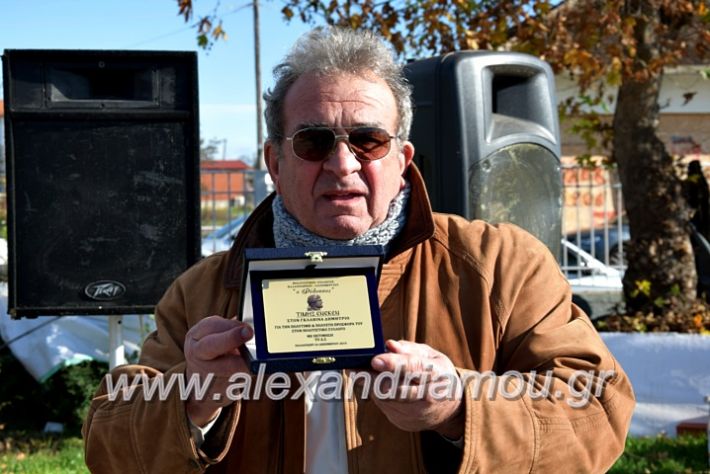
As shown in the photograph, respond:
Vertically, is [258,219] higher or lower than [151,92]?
lower

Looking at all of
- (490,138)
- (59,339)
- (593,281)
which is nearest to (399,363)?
(490,138)

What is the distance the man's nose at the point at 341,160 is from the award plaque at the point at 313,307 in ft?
1.32

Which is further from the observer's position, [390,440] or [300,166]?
[300,166]

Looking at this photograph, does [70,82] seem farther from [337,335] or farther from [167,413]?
[337,335]

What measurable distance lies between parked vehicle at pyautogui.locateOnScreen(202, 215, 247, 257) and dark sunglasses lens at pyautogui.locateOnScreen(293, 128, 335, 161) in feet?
19.2

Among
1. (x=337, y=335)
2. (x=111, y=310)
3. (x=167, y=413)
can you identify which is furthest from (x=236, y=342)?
(x=111, y=310)

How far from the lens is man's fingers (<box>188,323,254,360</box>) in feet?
5.35

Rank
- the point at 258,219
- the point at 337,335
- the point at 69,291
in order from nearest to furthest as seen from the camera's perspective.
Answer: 1. the point at 337,335
2. the point at 258,219
3. the point at 69,291

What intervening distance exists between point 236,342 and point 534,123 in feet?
8.53

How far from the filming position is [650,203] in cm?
680

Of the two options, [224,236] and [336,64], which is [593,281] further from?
[336,64]

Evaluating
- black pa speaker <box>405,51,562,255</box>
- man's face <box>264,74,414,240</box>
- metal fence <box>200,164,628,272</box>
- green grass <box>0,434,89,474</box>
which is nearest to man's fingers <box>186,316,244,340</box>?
man's face <box>264,74,414,240</box>

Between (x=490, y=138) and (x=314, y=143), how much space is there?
1.82 meters

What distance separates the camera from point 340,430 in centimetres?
199
